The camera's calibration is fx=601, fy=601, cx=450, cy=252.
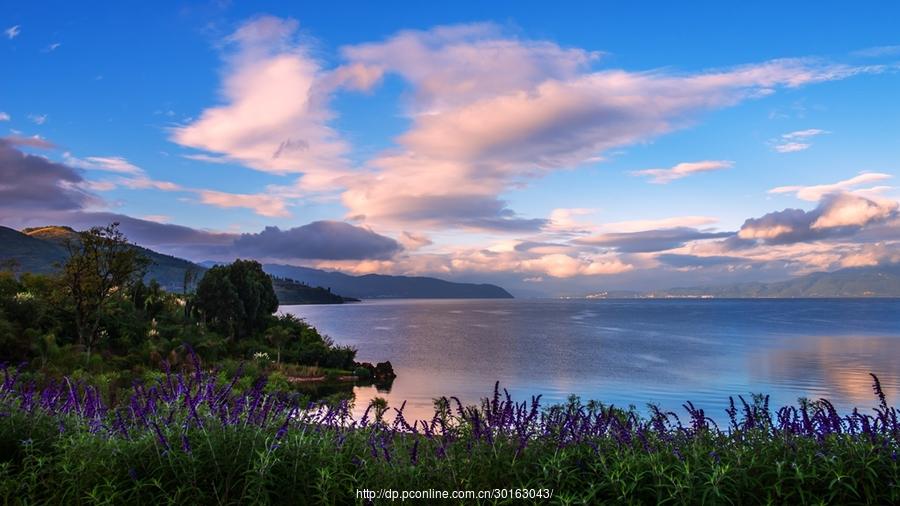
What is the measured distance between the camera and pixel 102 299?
1385 inches

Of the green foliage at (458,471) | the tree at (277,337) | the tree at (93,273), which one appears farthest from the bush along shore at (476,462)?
the tree at (277,337)

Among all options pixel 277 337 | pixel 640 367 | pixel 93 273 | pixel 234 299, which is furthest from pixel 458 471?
pixel 640 367

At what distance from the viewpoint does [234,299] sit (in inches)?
2096

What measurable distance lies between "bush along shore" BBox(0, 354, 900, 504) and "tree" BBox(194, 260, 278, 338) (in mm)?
48682

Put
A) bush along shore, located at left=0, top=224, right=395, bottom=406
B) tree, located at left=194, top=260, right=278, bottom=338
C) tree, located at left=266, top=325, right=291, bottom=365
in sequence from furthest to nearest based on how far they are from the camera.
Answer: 1. tree, located at left=194, top=260, right=278, bottom=338
2. tree, located at left=266, top=325, right=291, bottom=365
3. bush along shore, located at left=0, top=224, right=395, bottom=406

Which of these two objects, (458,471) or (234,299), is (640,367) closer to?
(234,299)

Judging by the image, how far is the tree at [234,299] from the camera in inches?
2098

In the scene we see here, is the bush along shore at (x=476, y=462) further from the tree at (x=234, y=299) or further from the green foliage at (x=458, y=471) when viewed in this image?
the tree at (x=234, y=299)

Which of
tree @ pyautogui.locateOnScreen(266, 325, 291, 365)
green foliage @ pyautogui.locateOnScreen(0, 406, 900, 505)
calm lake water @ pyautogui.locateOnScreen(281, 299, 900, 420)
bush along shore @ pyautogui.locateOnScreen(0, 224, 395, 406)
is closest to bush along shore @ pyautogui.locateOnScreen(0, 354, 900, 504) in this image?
green foliage @ pyautogui.locateOnScreen(0, 406, 900, 505)

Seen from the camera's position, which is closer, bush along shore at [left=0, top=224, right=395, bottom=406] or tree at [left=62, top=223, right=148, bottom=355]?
bush along shore at [left=0, top=224, right=395, bottom=406]

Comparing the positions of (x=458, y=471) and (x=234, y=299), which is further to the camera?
(x=234, y=299)

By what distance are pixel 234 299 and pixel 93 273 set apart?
Result: 1859 cm

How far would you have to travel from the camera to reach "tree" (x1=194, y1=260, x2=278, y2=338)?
5328 cm

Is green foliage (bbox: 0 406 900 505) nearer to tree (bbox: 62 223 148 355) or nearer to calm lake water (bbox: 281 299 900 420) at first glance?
calm lake water (bbox: 281 299 900 420)
